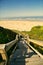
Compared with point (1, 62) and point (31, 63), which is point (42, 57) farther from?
point (1, 62)

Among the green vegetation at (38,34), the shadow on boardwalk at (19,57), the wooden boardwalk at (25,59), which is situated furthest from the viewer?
the green vegetation at (38,34)

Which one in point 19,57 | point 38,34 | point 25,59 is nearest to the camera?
point 25,59

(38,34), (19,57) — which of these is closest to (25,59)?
(19,57)

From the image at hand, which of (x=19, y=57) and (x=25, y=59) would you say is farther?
(x=19, y=57)

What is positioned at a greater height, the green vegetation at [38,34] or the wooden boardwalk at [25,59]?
the green vegetation at [38,34]

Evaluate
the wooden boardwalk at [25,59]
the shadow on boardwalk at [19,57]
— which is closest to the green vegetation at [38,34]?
the shadow on boardwalk at [19,57]

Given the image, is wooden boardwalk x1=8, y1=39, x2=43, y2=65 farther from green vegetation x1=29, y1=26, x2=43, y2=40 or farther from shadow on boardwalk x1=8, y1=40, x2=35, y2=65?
green vegetation x1=29, y1=26, x2=43, y2=40

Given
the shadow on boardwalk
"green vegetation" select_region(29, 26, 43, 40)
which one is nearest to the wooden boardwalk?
the shadow on boardwalk

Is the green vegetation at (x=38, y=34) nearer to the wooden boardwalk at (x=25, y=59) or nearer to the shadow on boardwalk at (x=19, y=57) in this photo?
the shadow on boardwalk at (x=19, y=57)

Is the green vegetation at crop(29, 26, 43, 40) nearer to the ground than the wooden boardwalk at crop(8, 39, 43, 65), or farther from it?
farther from it

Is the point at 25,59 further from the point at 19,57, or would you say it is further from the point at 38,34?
the point at 38,34

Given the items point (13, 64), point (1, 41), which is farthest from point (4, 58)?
point (1, 41)
